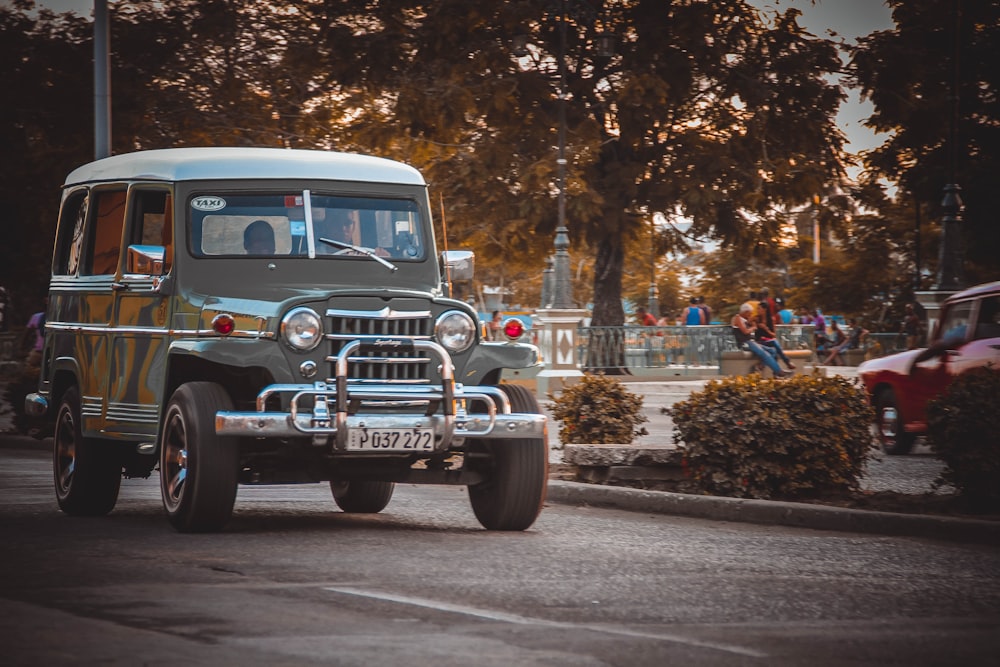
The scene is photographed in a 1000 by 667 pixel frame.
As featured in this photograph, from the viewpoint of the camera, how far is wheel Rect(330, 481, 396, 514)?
11438mm

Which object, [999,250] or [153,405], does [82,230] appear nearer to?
[153,405]

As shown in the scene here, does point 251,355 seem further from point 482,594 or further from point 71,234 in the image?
point 71,234

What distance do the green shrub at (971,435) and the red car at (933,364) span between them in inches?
Result: 177

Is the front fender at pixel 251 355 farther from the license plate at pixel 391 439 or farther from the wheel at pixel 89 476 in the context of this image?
the wheel at pixel 89 476

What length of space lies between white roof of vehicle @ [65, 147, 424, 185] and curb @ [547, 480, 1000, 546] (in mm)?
2701

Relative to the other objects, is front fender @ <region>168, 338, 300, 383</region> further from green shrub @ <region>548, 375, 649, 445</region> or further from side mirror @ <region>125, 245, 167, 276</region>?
green shrub @ <region>548, 375, 649, 445</region>

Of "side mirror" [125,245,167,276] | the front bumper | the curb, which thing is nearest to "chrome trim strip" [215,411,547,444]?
the front bumper

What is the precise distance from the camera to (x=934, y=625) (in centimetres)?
671

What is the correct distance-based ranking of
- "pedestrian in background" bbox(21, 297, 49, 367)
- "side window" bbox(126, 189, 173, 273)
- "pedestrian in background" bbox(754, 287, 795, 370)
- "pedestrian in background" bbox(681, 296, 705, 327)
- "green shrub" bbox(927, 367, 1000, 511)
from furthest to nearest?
"pedestrian in background" bbox(681, 296, 705, 327)
"pedestrian in background" bbox(754, 287, 795, 370)
"pedestrian in background" bbox(21, 297, 49, 367)
"side window" bbox(126, 189, 173, 273)
"green shrub" bbox(927, 367, 1000, 511)

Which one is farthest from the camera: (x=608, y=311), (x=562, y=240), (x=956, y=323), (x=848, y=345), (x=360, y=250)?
(x=848, y=345)

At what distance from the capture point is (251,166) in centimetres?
1073

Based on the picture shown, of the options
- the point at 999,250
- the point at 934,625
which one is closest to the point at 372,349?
the point at 934,625

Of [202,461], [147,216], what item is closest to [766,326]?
[147,216]

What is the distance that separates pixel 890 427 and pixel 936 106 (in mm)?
18315
